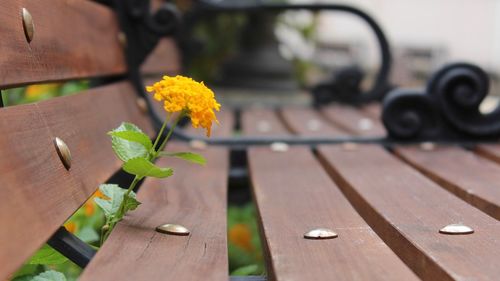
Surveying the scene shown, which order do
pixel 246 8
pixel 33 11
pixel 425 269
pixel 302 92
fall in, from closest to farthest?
pixel 425 269, pixel 33 11, pixel 246 8, pixel 302 92

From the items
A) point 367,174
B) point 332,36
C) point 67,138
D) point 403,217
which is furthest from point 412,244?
point 332,36

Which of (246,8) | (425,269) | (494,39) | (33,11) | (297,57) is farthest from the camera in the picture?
(494,39)

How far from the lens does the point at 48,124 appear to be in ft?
3.64

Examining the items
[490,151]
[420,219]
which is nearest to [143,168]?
[420,219]

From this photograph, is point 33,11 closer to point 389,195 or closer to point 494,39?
point 389,195

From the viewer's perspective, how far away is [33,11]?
118 cm

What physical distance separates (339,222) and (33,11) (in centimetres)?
54

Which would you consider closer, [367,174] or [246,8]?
[367,174]

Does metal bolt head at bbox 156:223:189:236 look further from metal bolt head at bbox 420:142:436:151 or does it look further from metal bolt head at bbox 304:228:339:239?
metal bolt head at bbox 420:142:436:151

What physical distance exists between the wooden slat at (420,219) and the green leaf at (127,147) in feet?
1.24

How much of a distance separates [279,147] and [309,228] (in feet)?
3.31

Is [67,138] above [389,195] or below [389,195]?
above

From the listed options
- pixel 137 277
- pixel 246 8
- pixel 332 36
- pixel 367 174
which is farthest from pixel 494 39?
pixel 137 277

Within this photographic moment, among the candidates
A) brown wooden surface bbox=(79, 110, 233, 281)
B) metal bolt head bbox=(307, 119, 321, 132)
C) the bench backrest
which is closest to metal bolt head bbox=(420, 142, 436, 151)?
metal bolt head bbox=(307, 119, 321, 132)
